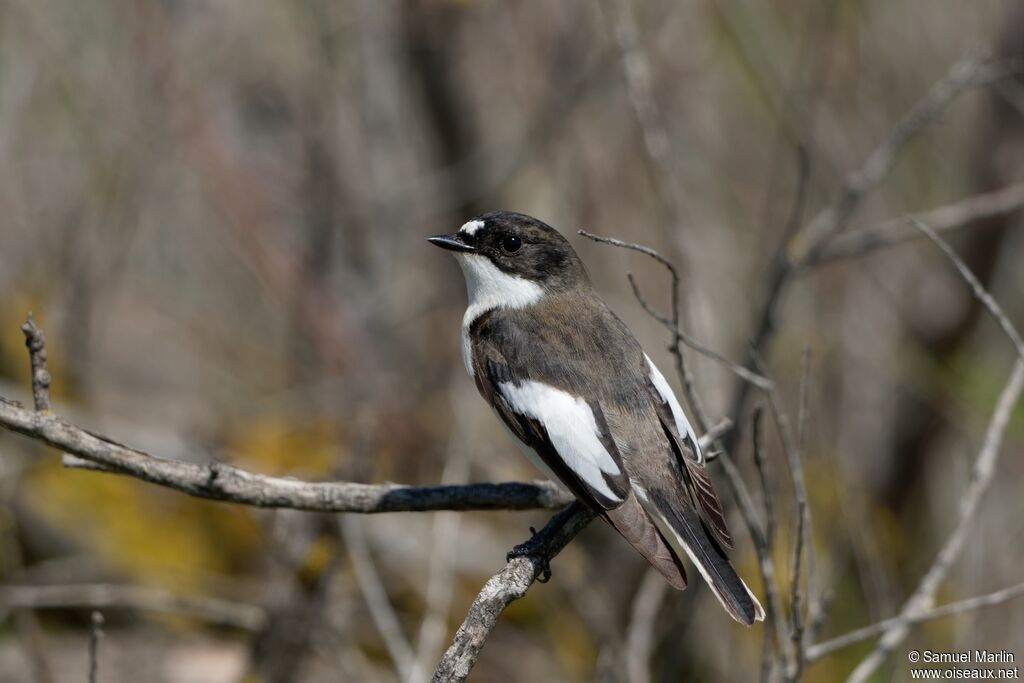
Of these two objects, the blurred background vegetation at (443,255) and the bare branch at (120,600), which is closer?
the bare branch at (120,600)

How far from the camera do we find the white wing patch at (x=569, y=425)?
3.15 m

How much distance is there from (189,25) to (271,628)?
395cm

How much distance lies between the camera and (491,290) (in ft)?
12.7

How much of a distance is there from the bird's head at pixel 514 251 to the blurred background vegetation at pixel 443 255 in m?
1.91

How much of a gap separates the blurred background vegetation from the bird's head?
1.91 m

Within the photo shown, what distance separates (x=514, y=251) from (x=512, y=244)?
0.03 meters

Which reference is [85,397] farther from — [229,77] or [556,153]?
[556,153]

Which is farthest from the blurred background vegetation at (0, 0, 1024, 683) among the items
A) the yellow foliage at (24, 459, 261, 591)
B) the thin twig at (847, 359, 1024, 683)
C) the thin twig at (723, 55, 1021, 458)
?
the thin twig at (847, 359, 1024, 683)

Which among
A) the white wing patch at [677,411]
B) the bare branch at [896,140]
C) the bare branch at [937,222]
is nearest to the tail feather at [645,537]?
the white wing patch at [677,411]

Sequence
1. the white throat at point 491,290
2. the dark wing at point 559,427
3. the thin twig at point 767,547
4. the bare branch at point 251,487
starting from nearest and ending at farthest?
the bare branch at point 251,487 → the thin twig at point 767,547 → the dark wing at point 559,427 → the white throat at point 491,290

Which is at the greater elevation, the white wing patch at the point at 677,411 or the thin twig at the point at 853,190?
the thin twig at the point at 853,190

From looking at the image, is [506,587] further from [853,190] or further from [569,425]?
[853,190]

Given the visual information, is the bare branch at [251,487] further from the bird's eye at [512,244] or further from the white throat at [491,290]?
the bird's eye at [512,244]

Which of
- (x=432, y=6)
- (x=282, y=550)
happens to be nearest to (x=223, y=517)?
(x=282, y=550)
